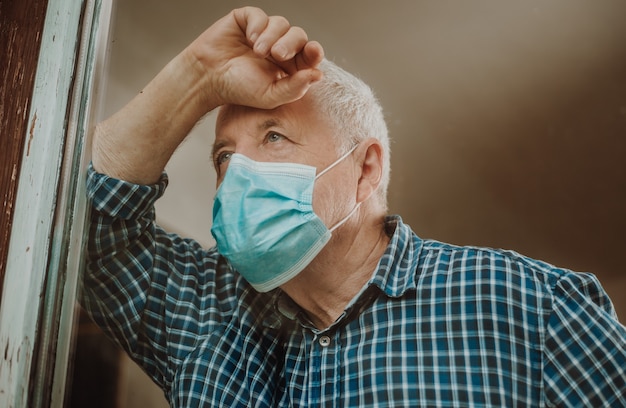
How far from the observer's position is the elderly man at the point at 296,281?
2.72 ft

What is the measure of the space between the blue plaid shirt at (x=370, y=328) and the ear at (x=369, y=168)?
122 mm

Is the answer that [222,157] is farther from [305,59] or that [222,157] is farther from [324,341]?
[324,341]

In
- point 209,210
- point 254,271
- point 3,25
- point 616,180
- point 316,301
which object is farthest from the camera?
point 616,180

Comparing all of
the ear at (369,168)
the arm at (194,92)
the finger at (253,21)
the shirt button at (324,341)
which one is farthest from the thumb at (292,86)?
the shirt button at (324,341)

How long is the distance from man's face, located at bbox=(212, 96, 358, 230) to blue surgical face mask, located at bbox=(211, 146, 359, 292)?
1.8 inches

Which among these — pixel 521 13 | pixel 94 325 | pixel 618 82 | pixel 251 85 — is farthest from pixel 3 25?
pixel 618 82

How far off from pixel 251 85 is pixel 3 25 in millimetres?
468

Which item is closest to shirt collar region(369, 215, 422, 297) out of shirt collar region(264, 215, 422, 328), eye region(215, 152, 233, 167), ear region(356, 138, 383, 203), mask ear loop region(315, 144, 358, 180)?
shirt collar region(264, 215, 422, 328)

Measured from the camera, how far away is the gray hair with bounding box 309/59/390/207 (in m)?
1.12

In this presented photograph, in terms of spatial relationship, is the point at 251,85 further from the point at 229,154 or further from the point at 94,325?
the point at 94,325

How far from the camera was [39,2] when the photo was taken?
2.69 ft

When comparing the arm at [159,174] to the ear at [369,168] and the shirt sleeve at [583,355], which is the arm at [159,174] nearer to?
the ear at [369,168]

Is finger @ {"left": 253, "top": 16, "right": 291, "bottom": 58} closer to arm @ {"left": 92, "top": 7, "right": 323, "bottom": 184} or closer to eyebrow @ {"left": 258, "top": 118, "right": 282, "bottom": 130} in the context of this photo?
arm @ {"left": 92, "top": 7, "right": 323, "bottom": 184}

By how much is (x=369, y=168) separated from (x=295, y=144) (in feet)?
A: 0.73
